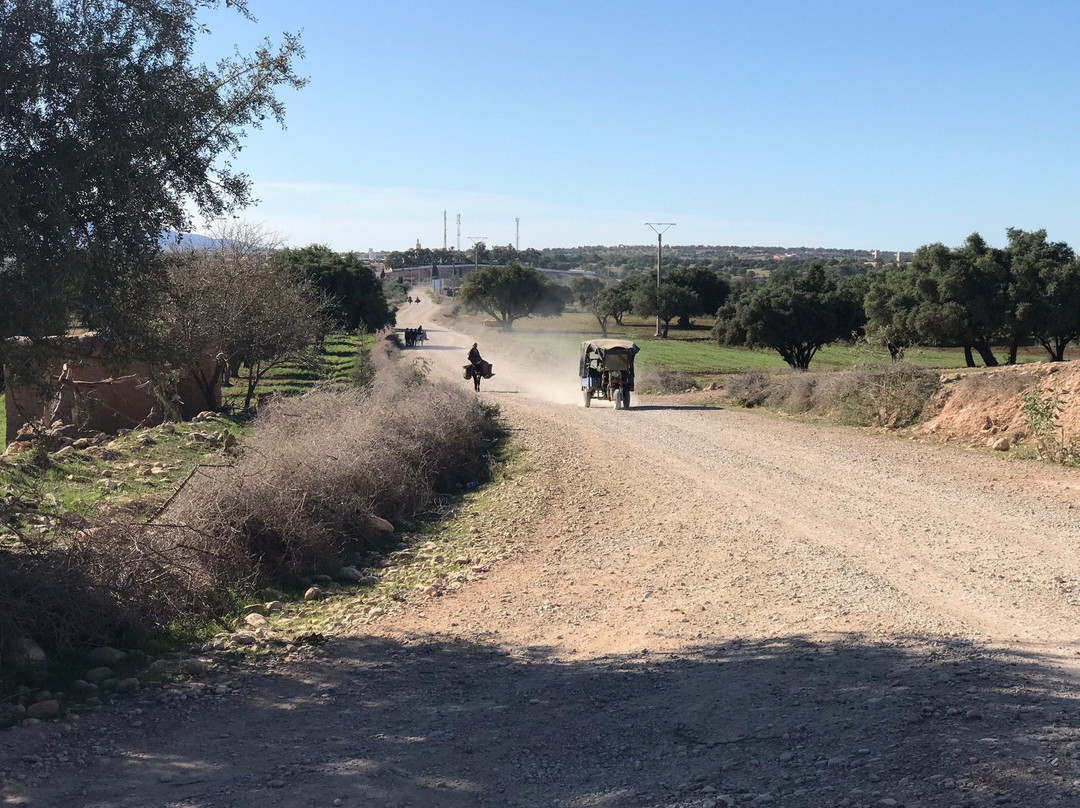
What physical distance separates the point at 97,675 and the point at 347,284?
53.1 metres

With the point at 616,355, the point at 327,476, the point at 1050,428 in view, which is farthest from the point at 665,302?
the point at 327,476

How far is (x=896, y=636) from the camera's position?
287 inches

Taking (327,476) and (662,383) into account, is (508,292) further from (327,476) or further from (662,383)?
(327,476)

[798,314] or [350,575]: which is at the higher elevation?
[798,314]

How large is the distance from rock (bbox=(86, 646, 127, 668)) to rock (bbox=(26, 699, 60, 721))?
0.91m

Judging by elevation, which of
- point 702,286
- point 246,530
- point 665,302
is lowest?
point 246,530

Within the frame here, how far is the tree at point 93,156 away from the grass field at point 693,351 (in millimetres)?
20332

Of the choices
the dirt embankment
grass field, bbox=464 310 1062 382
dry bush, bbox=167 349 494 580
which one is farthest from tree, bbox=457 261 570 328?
dry bush, bbox=167 349 494 580

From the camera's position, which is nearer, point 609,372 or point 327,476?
point 327,476

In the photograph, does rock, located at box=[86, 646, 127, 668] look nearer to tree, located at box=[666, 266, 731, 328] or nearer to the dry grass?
the dry grass

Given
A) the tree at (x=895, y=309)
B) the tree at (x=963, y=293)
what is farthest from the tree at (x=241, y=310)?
the tree at (x=963, y=293)

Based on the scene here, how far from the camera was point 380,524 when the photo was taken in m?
12.6

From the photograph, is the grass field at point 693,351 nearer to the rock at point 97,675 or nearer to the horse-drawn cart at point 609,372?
the horse-drawn cart at point 609,372

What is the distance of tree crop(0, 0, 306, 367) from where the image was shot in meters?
6.97
